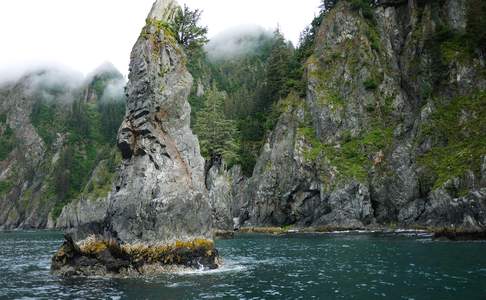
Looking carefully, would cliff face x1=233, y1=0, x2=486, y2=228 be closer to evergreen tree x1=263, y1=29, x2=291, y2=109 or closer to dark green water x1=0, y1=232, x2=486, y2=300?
evergreen tree x1=263, y1=29, x2=291, y2=109

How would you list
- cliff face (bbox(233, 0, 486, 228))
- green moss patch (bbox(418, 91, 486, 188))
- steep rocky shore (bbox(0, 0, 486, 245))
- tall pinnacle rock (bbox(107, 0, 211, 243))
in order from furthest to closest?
1. cliff face (bbox(233, 0, 486, 228))
2. green moss patch (bbox(418, 91, 486, 188))
3. steep rocky shore (bbox(0, 0, 486, 245))
4. tall pinnacle rock (bbox(107, 0, 211, 243))

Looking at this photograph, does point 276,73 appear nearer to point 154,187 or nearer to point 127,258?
point 154,187

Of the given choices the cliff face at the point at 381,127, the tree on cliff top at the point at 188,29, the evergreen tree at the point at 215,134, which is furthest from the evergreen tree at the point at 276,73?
the tree on cliff top at the point at 188,29

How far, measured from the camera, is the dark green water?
28297 millimetres

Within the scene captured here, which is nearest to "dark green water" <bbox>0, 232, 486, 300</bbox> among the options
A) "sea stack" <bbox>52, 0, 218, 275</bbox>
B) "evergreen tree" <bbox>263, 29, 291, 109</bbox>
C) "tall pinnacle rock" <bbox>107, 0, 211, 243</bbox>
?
"sea stack" <bbox>52, 0, 218, 275</bbox>

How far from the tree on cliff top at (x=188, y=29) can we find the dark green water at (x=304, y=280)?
25.3 meters

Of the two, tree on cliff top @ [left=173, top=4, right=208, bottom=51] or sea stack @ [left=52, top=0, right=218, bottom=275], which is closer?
sea stack @ [left=52, top=0, right=218, bottom=275]

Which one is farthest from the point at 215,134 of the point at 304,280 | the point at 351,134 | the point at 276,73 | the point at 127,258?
the point at 304,280

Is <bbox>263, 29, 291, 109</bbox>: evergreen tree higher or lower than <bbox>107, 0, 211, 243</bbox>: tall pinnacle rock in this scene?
higher

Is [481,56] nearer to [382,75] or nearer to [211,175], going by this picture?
[382,75]

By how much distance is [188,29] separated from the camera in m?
54.8

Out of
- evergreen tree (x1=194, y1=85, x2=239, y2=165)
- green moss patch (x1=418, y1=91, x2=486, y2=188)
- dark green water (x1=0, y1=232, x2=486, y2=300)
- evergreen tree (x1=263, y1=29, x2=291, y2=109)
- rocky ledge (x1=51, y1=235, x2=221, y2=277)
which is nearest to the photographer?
dark green water (x1=0, y1=232, x2=486, y2=300)

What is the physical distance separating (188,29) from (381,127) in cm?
5791

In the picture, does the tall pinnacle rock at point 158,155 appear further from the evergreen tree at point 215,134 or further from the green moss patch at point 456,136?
the evergreen tree at point 215,134
